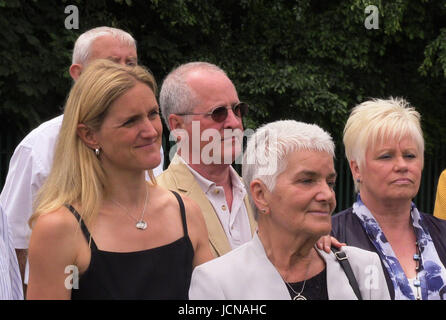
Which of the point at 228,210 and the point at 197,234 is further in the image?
the point at 228,210

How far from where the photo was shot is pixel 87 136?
8.84ft

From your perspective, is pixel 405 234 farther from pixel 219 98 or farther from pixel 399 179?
pixel 219 98

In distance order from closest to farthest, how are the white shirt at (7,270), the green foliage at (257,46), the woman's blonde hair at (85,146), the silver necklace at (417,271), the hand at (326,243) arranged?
the white shirt at (7,270) → the woman's blonde hair at (85,146) → the hand at (326,243) → the silver necklace at (417,271) → the green foliage at (257,46)

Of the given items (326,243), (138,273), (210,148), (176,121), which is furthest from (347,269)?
(176,121)

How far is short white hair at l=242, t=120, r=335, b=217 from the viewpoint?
103 inches

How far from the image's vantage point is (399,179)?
3287 mm

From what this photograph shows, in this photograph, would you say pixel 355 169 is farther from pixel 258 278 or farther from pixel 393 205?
pixel 258 278

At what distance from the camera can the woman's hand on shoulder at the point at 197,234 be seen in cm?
281

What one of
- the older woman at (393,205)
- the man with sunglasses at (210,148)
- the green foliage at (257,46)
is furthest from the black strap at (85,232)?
the green foliage at (257,46)

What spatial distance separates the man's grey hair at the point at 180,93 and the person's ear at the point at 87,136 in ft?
2.84

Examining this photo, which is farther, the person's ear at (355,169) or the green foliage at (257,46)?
the green foliage at (257,46)

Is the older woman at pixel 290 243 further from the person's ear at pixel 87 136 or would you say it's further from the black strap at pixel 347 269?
the person's ear at pixel 87 136

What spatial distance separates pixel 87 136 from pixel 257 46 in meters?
7.99

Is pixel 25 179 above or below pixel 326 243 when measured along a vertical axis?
above
